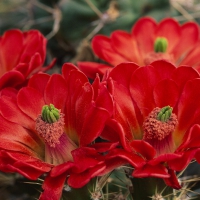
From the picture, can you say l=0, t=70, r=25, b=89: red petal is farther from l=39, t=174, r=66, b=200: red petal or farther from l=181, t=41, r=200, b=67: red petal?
l=181, t=41, r=200, b=67: red petal

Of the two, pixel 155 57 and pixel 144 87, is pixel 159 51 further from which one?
pixel 144 87

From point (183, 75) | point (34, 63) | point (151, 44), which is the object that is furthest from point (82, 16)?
point (183, 75)

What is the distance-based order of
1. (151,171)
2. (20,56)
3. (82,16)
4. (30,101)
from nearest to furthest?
(151,171) → (30,101) → (20,56) → (82,16)

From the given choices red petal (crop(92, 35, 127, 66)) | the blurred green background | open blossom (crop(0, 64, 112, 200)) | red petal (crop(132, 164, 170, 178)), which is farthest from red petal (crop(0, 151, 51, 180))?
the blurred green background

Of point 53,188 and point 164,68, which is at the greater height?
point 164,68

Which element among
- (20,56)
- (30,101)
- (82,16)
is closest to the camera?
(30,101)

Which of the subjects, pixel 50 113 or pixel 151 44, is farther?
pixel 151 44

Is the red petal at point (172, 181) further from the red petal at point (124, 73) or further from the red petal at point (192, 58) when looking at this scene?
the red petal at point (192, 58)
